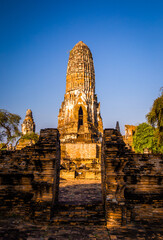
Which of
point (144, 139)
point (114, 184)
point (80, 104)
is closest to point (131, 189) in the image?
point (114, 184)

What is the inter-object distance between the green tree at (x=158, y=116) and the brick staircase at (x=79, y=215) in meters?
6.75

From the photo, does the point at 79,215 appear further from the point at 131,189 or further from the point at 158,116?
the point at 158,116

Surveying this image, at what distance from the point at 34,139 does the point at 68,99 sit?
10915 mm

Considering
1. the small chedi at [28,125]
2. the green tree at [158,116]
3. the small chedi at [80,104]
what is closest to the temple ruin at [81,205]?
the green tree at [158,116]

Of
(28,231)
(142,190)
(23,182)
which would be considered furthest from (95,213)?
(23,182)

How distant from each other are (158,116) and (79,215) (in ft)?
25.8

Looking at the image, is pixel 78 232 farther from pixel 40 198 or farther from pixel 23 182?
pixel 23 182

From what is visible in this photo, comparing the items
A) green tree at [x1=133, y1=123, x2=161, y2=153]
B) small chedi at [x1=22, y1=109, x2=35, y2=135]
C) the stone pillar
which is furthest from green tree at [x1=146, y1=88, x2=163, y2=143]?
small chedi at [x1=22, y1=109, x2=35, y2=135]

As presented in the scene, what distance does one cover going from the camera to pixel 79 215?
225 inches

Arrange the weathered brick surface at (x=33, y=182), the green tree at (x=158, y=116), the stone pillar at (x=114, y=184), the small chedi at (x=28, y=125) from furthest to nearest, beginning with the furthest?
1. the small chedi at (x=28, y=125)
2. the green tree at (x=158, y=116)
3. the weathered brick surface at (x=33, y=182)
4. the stone pillar at (x=114, y=184)

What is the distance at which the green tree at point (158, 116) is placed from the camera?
35.0 ft

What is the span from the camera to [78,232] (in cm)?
478

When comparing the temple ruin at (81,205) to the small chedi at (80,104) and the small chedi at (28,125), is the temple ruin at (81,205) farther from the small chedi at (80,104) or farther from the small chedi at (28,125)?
the small chedi at (28,125)

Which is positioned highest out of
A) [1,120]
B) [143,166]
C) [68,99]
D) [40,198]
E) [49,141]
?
[68,99]
